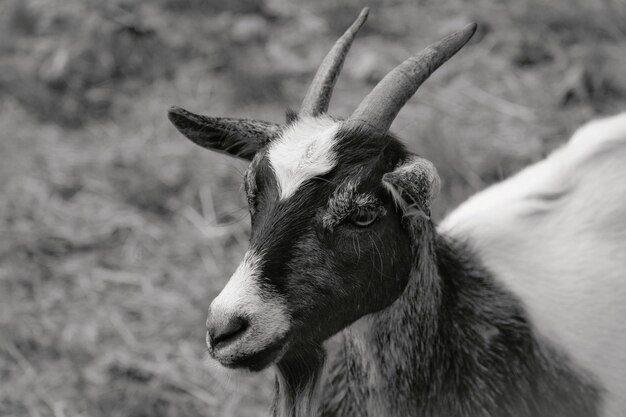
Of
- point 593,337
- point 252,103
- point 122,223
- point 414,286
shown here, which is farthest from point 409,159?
point 252,103

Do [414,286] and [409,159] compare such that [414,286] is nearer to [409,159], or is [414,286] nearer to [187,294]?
[409,159]

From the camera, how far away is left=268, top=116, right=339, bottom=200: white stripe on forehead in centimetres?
238

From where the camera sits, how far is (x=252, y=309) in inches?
88.0

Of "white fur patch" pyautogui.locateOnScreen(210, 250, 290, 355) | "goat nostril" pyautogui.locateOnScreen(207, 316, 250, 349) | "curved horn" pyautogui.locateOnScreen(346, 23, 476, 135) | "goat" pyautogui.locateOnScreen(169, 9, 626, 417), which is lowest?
"goat nostril" pyautogui.locateOnScreen(207, 316, 250, 349)

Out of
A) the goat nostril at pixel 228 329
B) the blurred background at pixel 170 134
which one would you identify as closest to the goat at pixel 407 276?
the goat nostril at pixel 228 329

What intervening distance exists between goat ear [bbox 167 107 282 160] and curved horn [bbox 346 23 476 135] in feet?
0.97

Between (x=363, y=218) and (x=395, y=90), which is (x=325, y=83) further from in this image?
(x=363, y=218)

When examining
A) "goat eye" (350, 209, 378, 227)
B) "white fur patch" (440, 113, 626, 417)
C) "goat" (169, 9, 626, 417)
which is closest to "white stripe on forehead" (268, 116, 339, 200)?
"goat" (169, 9, 626, 417)

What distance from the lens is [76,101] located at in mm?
5746

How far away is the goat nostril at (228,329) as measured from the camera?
223cm

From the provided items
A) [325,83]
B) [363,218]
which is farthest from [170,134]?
[363,218]

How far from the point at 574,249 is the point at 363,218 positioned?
1.04 metres

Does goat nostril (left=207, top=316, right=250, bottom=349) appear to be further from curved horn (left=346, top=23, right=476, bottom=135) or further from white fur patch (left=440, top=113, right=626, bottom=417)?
white fur patch (left=440, top=113, right=626, bottom=417)

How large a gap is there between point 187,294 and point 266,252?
84.2 inches
